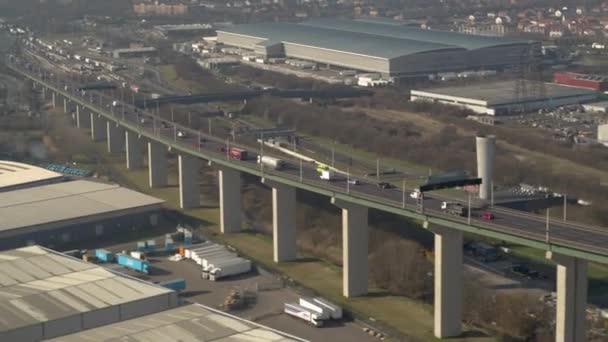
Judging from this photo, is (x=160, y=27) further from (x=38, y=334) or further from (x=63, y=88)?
(x=38, y=334)

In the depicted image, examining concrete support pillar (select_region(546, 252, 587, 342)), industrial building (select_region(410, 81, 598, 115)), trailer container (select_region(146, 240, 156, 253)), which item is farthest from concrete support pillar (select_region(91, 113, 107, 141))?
concrete support pillar (select_region(546, 252, 587, 342))

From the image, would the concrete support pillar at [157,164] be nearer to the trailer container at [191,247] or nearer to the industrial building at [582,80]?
the trailer container at [191,247]

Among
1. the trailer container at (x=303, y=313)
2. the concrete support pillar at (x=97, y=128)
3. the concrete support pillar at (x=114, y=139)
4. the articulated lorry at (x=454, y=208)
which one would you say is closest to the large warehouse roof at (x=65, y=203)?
the concrete support pillar at (x=114, y=139)

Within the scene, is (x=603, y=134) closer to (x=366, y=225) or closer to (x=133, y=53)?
(x=366, y=225)

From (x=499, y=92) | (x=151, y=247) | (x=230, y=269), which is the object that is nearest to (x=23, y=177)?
(x=151, y=247)

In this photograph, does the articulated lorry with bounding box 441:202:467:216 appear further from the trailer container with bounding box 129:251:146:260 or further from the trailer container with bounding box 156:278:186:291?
the trailer container with bounding box 129:251:146:260

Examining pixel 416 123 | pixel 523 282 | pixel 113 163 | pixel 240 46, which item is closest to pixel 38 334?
pixel 523 282
